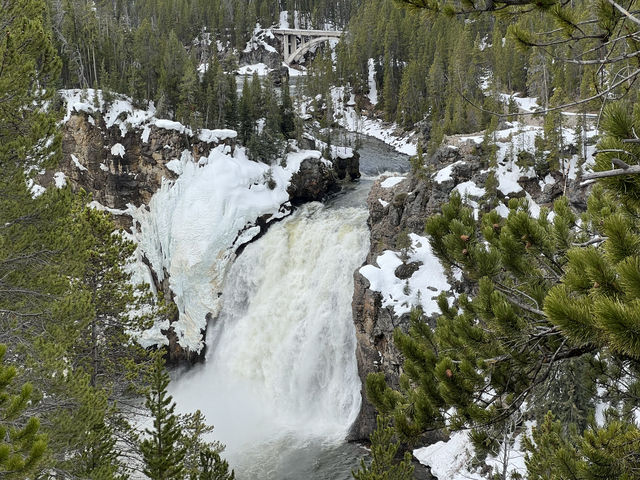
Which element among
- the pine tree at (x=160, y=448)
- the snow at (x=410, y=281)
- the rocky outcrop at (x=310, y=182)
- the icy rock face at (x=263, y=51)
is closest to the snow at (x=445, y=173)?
the snow at (x=410, y=281)

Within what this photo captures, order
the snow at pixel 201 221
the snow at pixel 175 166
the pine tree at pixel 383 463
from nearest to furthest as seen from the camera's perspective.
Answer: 1. the pine tree at pixel 383 463
2. the snow at pixel 201 221
3. the snow at pixel 175 166

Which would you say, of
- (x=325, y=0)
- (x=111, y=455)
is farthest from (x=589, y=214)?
(x=325, y=0)

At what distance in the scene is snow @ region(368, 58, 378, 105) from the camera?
6619 cm

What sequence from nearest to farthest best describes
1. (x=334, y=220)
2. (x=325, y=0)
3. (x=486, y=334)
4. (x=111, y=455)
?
1. (x=486, y=334)
2. (x=111, y=455)
3. (x=334, y=220)
4. (x=325, y=0)

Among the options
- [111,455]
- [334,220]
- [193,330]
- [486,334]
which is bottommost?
[193,330]

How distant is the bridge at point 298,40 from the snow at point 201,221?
6225 cm

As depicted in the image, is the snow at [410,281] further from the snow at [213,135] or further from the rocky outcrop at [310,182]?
the snow at [213,135]

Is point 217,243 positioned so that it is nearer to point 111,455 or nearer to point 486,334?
point 111,455

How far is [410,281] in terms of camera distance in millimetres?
17766

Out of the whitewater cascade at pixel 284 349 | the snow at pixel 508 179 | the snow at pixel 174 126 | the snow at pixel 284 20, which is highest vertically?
the snow at pixel 284 20

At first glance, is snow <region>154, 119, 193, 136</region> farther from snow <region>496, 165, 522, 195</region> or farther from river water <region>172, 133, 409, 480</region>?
snow <region>496, 165, 522, 195</region>

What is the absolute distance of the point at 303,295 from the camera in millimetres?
21750

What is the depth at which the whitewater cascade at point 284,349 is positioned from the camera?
18562mm

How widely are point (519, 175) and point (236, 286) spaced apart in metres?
15.4
